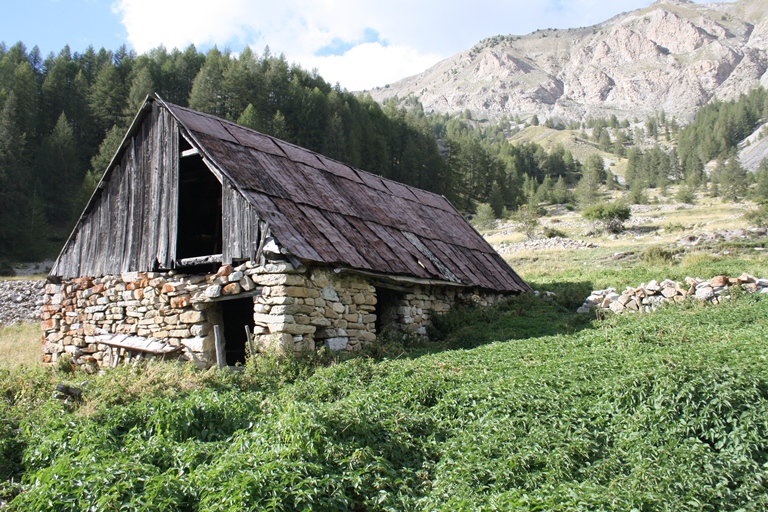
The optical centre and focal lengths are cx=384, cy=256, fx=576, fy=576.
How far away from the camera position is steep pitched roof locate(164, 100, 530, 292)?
33.7 feet

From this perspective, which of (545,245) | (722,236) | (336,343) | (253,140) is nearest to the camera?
(336,343)

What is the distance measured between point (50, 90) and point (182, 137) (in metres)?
45.5

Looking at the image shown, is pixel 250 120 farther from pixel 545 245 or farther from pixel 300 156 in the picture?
pixel 300 156

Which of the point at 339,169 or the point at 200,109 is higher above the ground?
the point at 200,109

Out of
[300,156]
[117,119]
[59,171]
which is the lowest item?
[300,156]

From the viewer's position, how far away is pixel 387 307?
1280cm

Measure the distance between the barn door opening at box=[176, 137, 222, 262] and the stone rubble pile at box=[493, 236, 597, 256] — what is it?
20.2m

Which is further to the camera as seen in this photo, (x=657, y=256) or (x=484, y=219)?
(x=484, y=219)

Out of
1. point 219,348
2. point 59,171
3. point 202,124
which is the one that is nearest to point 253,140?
point 202,124

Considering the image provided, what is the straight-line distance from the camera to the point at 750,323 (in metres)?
10.3

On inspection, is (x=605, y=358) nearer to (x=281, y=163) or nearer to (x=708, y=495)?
(x=708, y=495)

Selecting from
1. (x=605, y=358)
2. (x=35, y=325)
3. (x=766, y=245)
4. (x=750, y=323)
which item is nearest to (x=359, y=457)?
(x=605, y=358)

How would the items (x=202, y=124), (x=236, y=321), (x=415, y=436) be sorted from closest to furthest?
(x=415, y=436) < (x=202, y=124) < (x=236, y=321)

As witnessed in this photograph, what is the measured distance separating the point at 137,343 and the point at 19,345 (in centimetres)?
691
